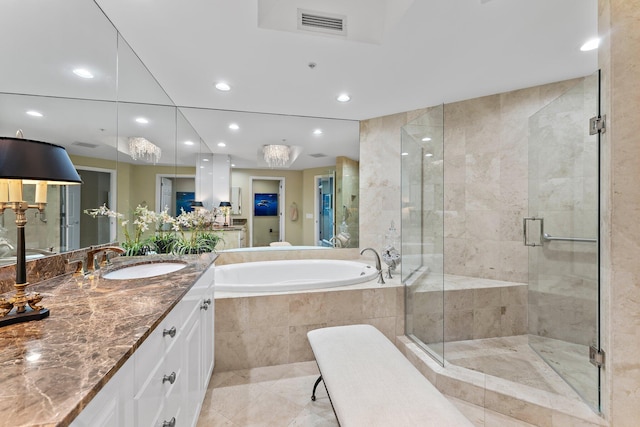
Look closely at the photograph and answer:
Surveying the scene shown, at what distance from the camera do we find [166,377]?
1.02 m

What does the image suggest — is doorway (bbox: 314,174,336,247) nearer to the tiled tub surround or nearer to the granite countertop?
the tiled tub surround

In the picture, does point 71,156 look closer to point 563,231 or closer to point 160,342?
point 160,342

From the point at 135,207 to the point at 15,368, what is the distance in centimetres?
197

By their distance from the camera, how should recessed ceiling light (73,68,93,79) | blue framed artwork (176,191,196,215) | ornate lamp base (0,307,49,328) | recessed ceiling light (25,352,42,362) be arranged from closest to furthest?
1. recessed ceiling light (25,352,42,362)
2. ornate lamp base (0,307,49,328)
3. recessed ceiling light (73,68,93,79)
4. blue framed artwork (176,191,196,215)

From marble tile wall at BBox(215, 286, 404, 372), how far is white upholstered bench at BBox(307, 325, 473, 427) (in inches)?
25.1

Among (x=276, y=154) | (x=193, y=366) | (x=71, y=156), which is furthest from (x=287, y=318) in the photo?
(x=276, y=154)

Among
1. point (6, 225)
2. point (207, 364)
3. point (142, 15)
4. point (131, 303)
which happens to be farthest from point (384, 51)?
point (207, 364)

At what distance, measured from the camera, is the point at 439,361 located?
6.52ft

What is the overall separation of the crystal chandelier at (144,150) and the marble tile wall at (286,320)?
4.57 feet

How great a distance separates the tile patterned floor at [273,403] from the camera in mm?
1653

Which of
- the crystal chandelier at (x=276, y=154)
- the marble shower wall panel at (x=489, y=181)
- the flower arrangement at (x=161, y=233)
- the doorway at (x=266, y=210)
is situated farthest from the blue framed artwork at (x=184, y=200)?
the marble shower wall panel at (x=489, y=181)

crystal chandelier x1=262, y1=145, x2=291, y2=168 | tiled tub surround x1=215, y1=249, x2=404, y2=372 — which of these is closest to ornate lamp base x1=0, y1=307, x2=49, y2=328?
tiled tub surround x1=215, y1=249, x2=404, y2=372

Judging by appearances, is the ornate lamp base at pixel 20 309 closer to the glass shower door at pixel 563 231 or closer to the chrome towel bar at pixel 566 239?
the glass shower door at pixel 563 231

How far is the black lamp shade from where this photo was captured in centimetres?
82
